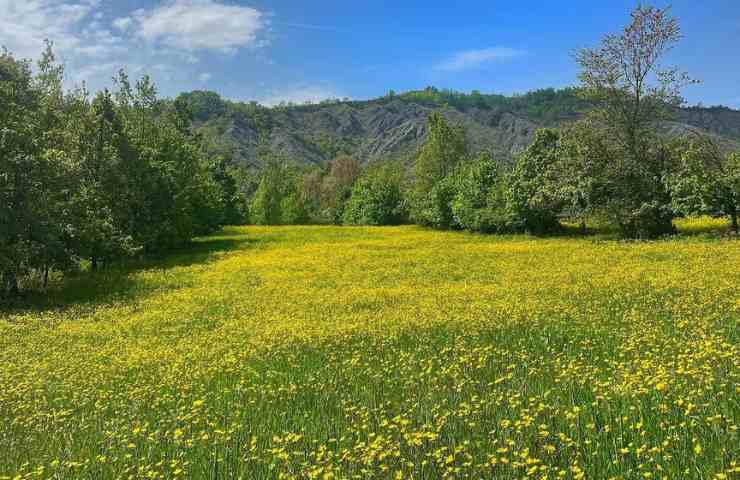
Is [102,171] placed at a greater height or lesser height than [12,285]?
greater

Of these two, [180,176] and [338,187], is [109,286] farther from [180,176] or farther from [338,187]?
[338,187]

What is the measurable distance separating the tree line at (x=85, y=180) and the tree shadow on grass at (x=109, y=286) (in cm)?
122

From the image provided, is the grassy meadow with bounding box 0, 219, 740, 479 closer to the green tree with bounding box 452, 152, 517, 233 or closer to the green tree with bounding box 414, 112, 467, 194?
the green tree with bounding box 452, 152, 517, 233

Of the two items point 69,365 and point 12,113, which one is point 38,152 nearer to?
point 12,113

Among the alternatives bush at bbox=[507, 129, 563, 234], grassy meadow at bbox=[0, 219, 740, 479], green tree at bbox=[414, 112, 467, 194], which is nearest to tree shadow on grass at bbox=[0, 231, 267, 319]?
grassy meadow at bbox=[0, 219, 740, 479]

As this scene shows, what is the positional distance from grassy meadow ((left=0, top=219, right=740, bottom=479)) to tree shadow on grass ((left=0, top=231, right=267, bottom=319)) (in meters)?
1.03

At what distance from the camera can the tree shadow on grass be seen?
27312mm

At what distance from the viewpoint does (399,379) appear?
1064cm

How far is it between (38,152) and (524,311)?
86.6 ft

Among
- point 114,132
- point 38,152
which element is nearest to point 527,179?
point 114,132

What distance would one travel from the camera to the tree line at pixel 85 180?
2805cm

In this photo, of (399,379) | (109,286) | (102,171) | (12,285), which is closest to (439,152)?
(102,171)

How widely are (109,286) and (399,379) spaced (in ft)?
87.7

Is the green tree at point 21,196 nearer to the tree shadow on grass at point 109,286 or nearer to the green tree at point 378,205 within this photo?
the tree shadow on grass at point 109,286
